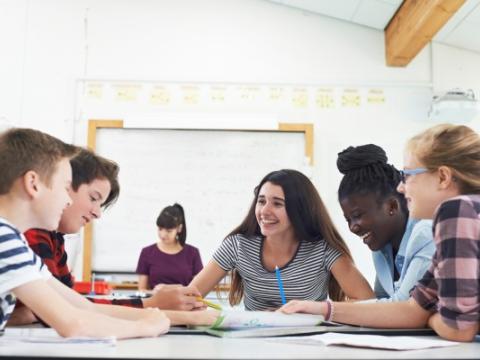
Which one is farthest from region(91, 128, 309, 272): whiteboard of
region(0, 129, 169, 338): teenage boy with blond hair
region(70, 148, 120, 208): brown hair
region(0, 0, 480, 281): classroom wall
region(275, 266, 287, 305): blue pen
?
region(0, 129, 169, 338): teenage boy with blond hair

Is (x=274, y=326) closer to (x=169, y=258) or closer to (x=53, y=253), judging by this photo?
(x=53, y=253)

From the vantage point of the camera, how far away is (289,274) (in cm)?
205

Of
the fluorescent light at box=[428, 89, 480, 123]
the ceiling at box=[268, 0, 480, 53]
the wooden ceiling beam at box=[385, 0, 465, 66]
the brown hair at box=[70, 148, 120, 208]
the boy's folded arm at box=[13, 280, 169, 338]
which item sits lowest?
the boy's folded arm at box=[13, 280, 169, 338]

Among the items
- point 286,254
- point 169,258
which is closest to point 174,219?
point 169,258

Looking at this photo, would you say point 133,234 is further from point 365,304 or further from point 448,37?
point 365,304

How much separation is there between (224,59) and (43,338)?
3.74 metres

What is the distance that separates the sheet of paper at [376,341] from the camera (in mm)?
986

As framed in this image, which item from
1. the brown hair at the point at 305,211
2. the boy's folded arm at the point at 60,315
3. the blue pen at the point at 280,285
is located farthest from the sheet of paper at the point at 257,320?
the brown hair at the point at 305,211

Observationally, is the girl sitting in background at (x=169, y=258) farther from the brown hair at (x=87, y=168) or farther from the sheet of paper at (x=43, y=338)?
the sheet of paper at (x=43, y=338)

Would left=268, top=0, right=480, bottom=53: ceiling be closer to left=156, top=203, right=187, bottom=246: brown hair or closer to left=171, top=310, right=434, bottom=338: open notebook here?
left=156, top=203, right=187, bottom=246: brown hair

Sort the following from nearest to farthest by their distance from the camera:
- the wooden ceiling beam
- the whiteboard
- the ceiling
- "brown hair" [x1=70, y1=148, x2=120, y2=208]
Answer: "brown hair" [x1=70, y1=148, x2=120, y2=208] → the wooden ceiling beam → the ceiling → the whiteboard

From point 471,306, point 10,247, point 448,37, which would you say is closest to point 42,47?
point 448,37

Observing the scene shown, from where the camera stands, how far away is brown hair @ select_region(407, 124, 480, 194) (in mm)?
1241

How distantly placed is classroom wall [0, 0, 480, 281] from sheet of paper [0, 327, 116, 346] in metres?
3.44
